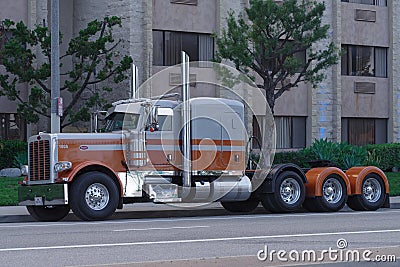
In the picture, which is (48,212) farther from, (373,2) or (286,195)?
(373,2)

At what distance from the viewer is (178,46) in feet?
120

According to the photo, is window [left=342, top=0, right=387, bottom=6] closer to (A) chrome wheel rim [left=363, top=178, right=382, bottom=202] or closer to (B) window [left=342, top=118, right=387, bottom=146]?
(B) window [left=342, top=118, right=387, bottom=146]

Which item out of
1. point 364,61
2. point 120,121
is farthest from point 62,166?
point 364,61

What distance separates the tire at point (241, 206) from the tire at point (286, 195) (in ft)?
2.85

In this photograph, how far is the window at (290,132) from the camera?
130ft

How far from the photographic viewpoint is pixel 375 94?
4244cm

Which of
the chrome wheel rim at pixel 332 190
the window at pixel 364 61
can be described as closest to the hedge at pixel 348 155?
the chrome wheel rim at pixel 332 190

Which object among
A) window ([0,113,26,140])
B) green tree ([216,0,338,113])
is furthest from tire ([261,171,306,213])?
window ([0,113,26,140])

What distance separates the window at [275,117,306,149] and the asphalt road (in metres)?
18.6

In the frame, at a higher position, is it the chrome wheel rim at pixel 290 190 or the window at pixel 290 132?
the window at pixel 290 132

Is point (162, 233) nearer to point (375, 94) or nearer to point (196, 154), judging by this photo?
point (196, 154)

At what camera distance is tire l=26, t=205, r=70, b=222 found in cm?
2069

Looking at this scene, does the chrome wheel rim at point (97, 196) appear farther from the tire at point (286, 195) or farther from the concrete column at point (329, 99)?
the concrete column at point (329, 99)

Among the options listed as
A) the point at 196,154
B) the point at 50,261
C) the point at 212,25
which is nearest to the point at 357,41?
the point at 212,25
